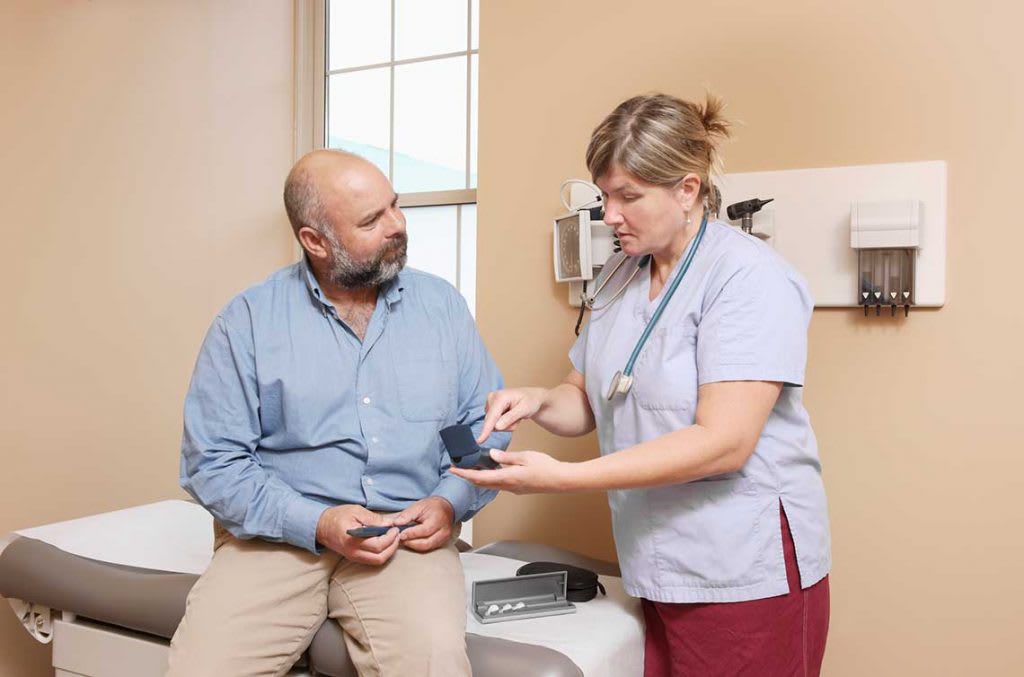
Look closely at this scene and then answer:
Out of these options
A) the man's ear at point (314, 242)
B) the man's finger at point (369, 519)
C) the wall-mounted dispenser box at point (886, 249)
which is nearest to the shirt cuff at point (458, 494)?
the man's finger at point (369, 519)

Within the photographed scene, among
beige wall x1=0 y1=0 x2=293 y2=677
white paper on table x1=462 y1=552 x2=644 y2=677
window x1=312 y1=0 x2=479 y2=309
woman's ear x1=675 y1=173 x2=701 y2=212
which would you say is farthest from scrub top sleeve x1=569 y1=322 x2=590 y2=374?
beige wall x1=0 y1=0 x2=293 y2=677

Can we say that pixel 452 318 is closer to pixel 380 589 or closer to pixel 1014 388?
pixel 380 589

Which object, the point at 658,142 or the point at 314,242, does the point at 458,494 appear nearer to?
the point at 314,242

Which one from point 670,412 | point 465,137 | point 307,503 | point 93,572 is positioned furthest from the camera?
point 465,137

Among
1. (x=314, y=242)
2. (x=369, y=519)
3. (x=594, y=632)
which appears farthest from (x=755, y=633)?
(x=314, y=242)

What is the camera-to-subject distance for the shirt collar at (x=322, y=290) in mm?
1686

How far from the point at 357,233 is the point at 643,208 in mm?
581

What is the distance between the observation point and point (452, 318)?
1789 millimetres

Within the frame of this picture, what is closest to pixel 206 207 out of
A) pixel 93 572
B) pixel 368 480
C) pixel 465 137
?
pixel 465 137

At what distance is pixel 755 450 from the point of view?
4.61ft

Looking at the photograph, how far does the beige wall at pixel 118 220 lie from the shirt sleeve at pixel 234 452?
41.5 inches

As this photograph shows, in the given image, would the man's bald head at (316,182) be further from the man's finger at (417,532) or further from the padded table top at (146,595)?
the padded table top at (146,595)

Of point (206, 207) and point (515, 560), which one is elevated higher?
point (206, 207)

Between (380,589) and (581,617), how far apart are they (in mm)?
369
